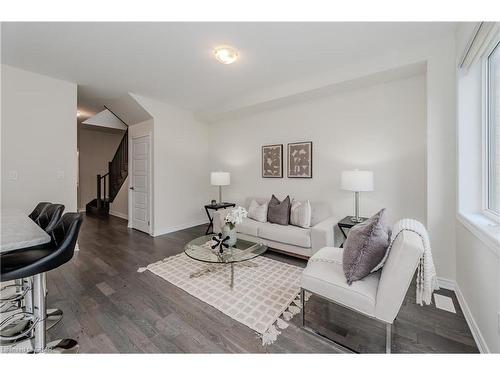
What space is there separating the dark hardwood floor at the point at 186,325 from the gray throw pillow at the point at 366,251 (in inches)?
20.4

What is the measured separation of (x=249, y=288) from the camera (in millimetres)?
2230

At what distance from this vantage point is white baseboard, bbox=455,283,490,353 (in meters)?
1.42

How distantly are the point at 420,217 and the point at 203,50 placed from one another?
3399 mm

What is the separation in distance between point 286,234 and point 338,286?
1488 millimetres

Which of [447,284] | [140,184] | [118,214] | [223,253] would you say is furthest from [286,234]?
[118,214]

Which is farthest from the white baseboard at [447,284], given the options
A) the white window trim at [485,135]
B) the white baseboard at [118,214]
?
the white baseboard at [118,214]

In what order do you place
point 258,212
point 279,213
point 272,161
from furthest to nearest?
1. point 272,161
2. point 258,212
3. point 279,213

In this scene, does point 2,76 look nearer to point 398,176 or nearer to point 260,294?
point 260,294

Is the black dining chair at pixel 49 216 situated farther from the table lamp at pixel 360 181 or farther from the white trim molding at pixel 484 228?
the white trim molding at pixel 484 228

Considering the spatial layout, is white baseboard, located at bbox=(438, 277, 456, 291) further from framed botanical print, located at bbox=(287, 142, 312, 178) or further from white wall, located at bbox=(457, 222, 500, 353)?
framed botanical print, located at bbox=(287, 142, 312, 178)

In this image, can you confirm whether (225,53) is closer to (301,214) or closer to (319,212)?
(301,214)

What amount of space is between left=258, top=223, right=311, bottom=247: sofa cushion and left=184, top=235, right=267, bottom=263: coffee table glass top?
56 cm

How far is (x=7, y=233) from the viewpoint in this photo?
1.34 m
